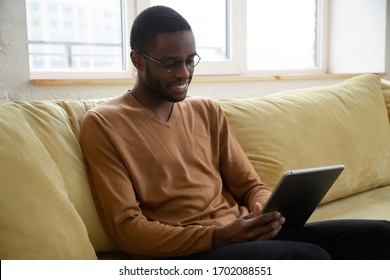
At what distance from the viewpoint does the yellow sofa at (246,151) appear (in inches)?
36.9

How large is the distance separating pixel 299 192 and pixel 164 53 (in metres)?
0.46

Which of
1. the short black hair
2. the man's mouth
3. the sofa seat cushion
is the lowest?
the sofa seat cushion

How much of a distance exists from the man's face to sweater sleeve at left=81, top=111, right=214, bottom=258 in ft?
0.56

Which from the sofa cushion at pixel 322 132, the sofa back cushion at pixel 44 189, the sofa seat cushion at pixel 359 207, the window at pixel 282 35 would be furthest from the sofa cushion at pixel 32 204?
the window at pixel 282 35

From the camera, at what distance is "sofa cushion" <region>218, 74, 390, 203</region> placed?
1.55 meters

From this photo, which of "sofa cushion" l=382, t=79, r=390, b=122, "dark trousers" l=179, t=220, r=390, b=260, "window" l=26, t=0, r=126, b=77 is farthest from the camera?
"sofa cushion" l=382, t=79, r=390, b=122

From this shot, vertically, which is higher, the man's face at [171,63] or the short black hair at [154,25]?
the short black hair at [154,25]

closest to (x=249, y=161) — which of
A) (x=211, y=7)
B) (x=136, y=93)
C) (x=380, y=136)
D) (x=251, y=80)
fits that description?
(x=136, y=93)

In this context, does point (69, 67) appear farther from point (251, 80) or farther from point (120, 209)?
point (120, 209)

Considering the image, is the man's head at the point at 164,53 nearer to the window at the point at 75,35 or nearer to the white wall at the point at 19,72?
the white wall at the point at 19,72

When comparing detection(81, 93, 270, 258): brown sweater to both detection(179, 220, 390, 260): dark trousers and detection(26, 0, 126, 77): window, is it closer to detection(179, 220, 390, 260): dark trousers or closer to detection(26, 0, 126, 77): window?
detection(179, 220, 390, 260): dark trousers

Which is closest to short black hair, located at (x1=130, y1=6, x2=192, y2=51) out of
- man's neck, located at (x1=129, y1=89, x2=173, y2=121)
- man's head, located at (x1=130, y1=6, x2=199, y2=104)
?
man's head, located at (x1=130, y1=6, x2=199, y2=104)

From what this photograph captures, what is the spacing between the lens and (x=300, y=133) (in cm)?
162
